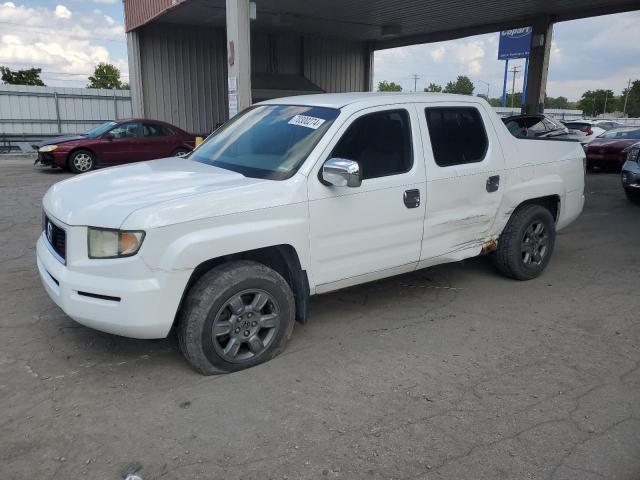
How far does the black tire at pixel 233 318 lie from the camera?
3412 mm

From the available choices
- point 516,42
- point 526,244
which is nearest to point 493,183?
point 526,244

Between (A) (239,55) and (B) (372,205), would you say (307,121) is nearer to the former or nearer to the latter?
(B) (372,205)

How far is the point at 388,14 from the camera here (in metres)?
17.5

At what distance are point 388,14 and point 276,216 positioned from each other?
621 inches

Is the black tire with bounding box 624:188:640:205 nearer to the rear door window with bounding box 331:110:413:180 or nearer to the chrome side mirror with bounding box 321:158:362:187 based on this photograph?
the rear door window with bounding box 331:110:413:180

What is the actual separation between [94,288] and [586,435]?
2955 mm

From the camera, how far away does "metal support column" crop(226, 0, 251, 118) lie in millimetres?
10992

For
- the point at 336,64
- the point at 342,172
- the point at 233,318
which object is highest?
the point at 336,64

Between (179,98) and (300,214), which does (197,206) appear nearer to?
(300,214)

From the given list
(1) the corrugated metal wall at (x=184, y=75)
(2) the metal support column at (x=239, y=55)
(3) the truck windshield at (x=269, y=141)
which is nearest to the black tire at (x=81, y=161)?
(2) the metal support column at (x=239, y=55)

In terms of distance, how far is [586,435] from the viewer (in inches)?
118

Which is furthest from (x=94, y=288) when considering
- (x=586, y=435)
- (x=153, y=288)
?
(x=586, y=435)

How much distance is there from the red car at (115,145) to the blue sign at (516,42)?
12308mm

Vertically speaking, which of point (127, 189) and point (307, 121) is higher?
point (307, 121)
